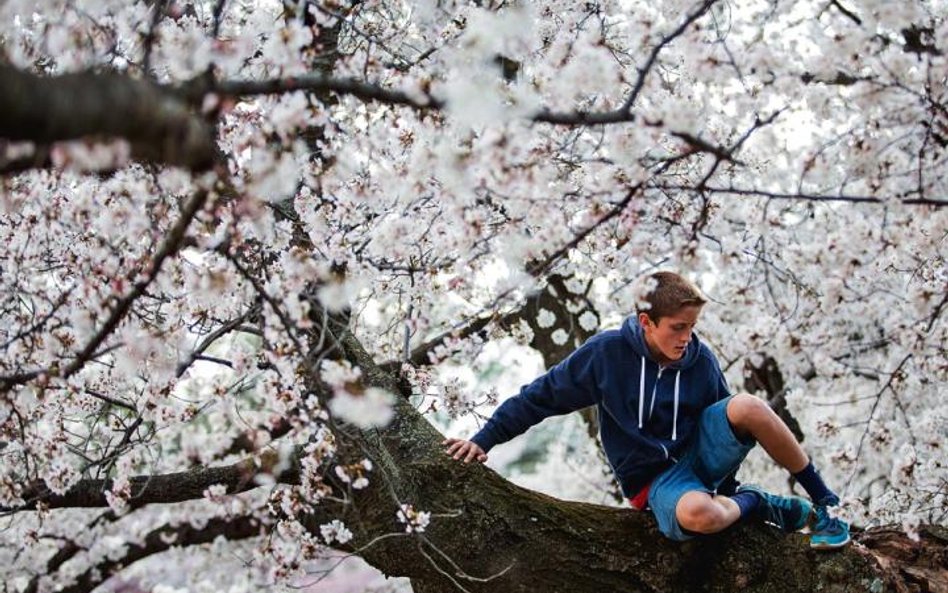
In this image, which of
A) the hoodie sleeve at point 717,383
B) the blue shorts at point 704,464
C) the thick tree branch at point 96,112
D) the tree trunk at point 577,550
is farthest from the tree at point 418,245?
the thick tree branch at point 96,112

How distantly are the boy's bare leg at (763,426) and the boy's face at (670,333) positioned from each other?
274mm

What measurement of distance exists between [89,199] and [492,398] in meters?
1.71

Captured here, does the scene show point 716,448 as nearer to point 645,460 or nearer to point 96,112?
point 645,460

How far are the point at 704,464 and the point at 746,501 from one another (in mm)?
224

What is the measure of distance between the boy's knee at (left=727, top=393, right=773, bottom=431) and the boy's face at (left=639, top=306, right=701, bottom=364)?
27 centimetres

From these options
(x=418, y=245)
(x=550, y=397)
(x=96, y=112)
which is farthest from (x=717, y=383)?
(x=96, y=112)

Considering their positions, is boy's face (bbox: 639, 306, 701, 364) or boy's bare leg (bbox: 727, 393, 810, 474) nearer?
boy's bare leg (bbox: 727, 393, 810, 474)

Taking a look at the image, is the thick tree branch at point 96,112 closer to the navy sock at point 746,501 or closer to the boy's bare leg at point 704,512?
the boy's bare leg at point 704,512

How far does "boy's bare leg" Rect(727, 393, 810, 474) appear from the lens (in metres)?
3.25

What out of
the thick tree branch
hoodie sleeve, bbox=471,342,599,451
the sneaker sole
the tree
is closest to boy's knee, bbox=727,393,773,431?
the tree

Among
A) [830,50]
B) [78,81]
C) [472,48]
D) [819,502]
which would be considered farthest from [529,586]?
[78,81]

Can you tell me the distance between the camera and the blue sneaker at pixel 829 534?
315cm

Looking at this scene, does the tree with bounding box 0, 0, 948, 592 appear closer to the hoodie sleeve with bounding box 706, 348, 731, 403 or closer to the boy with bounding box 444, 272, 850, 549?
the boy with bounding box 444, 272, 850, 549

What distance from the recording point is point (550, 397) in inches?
145
